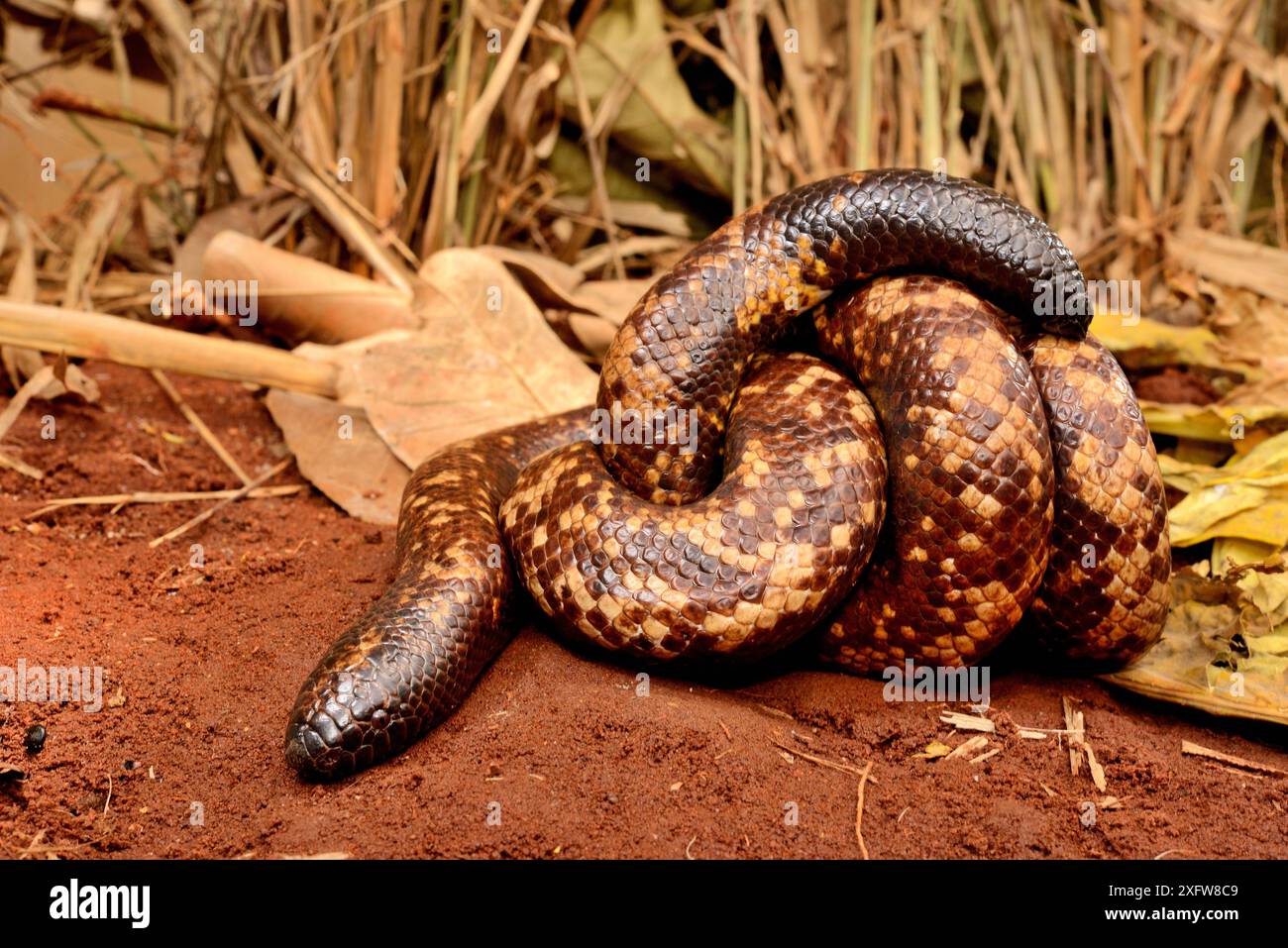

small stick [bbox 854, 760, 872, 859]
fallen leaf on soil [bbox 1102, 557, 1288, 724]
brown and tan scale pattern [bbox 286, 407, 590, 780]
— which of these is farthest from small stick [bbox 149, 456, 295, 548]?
fallen leaf on soil [bbox 1102, 557, 1288, 724]

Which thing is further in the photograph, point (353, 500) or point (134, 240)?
point (134, 240)

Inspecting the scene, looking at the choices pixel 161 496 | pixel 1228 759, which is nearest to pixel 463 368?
pixel 161 496

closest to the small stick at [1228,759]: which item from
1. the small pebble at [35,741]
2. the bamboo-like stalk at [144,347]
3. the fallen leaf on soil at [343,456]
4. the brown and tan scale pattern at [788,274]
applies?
the brown and tan scale pattern at [788,274]

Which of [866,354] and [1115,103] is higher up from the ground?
[1115,103]

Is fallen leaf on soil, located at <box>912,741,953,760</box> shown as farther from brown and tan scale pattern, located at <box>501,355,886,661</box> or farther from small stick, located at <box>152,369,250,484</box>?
small stick, located at <box>152,369,250,484</box>

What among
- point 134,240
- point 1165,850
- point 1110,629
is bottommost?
point 1165,850

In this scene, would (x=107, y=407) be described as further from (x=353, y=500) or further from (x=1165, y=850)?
(x=1165, y=850)
